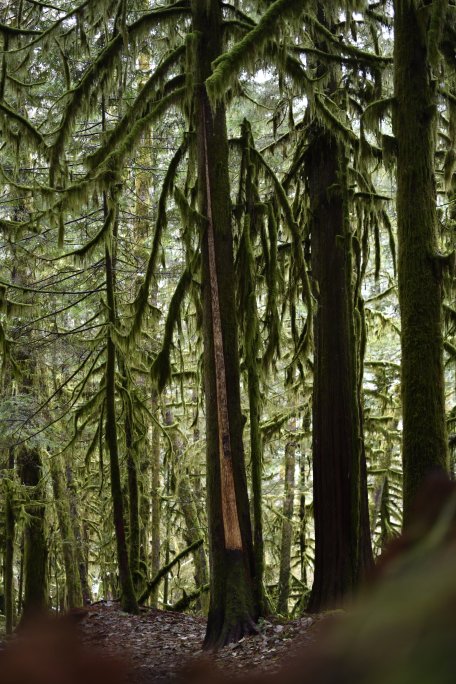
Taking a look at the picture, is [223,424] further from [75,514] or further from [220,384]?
[75,514]

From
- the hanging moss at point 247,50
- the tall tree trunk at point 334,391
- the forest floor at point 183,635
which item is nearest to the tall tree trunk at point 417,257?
the hanging moss at point 247,50

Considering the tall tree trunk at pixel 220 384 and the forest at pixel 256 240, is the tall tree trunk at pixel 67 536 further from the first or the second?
the tall tree trunk at pixel 220 384

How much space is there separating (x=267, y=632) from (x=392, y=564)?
7.77 m

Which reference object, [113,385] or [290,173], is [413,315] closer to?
[290,173]

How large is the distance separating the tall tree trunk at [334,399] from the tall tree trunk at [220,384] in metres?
1.71

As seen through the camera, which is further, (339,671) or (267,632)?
(267,632)

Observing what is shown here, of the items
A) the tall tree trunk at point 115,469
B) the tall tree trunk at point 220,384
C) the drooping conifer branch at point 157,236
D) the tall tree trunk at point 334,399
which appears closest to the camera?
the tall tree trunk at point 220,384

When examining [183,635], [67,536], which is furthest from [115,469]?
[67,536]

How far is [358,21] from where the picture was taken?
11516mm

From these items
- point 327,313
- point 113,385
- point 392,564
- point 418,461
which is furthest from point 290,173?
point 392,564

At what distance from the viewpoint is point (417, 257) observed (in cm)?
A: 641

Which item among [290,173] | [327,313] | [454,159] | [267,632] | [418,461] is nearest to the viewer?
[418,461]

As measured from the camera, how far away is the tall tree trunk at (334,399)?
9781 millimetres

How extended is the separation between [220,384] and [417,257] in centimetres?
313
